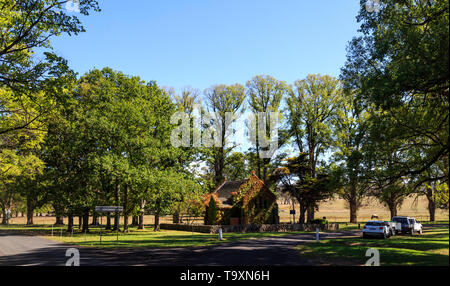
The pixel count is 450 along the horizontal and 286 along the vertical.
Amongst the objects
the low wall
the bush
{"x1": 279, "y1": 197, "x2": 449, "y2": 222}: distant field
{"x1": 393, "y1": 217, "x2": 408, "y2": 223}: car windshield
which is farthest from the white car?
the bush

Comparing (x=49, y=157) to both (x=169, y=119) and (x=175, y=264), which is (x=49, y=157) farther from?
(x=175, y=264)

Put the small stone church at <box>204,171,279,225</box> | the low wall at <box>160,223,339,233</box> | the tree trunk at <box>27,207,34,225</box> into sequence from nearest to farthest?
the low wall at <box>160,223,339,233</box>
the small stone church at <box>204,171,279,225</box>
the tree trunk at <box>27,207,34,225</box>

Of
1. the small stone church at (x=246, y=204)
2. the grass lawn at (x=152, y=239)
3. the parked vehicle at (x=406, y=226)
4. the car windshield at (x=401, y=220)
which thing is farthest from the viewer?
the small stone church at (x=246, y=204)

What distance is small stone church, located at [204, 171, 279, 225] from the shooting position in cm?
4262

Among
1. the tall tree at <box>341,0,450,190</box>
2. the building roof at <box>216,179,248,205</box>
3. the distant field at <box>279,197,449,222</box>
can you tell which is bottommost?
the distant field at <box>279,197,449,222</box>

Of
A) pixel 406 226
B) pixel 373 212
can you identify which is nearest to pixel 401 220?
pixel 406 226

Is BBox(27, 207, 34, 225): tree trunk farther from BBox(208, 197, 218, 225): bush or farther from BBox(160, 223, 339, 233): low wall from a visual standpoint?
BBox(208, 197, 218, 225): bush

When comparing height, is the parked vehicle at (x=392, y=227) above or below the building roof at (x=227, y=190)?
below

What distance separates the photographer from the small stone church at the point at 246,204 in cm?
4262

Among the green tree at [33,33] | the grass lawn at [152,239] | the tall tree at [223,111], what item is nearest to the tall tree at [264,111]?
the tall tree at [223,111]

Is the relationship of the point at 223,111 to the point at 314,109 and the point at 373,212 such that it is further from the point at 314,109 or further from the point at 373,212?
the point at 373,212

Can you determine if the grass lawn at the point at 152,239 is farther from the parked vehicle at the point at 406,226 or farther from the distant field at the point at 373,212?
the parked vehicle at the point at 406,226

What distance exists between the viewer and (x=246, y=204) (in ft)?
141
